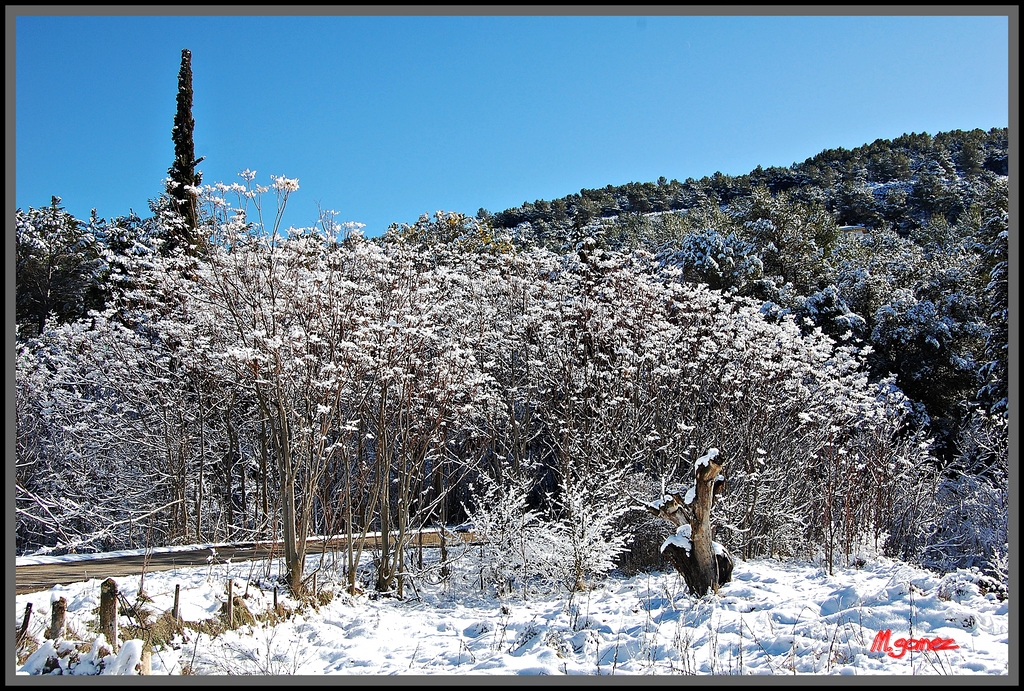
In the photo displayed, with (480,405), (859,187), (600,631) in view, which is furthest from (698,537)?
(859,187)

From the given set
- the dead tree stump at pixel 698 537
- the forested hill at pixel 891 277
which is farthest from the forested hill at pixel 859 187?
the dead tree stump at pixel 698 537

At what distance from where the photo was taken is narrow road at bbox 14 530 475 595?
24.5ft

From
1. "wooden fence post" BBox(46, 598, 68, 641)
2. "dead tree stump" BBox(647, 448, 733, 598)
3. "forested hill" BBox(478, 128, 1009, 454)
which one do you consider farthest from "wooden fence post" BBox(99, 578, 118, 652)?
"forested hill" BBox(478, 128, 1009, 454)

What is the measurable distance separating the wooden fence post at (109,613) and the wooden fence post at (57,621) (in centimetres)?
35

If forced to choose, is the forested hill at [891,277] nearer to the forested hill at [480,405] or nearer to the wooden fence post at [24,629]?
the forested hill at [480,405]

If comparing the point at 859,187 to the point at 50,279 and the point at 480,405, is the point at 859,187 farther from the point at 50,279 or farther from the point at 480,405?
the point at 50,279

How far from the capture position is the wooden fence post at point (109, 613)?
18.5 ft

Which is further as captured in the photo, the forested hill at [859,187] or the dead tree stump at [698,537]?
the forested hill at [859,187]

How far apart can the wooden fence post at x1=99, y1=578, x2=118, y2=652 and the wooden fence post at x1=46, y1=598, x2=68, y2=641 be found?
1.14 ft

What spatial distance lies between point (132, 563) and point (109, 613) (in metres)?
3.85

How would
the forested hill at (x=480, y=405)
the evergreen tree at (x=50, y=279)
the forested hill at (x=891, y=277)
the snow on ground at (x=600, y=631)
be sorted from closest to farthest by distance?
the snow on ground at (x=600, y=631) < the forested hill at (x=480, y=405) < the forested hill at (x=891, y=277) < the evergreen tree at (x=50, y=279)

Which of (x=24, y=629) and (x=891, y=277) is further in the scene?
(x=891, y=277)

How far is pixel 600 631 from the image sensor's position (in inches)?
277

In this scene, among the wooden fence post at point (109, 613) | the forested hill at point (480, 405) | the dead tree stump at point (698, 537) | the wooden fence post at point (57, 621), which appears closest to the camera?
the wooden fence post at point (57, 621)
